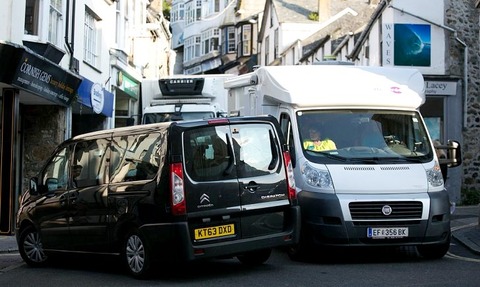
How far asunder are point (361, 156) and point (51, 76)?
825 centimetres

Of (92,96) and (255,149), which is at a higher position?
(92,96)

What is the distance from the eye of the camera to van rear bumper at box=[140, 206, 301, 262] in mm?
8422

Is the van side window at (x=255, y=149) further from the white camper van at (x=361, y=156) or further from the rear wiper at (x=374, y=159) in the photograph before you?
the rear wiper at (x=374, y=159)

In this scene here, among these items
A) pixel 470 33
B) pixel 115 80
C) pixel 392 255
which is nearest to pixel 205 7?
pixel 115 80

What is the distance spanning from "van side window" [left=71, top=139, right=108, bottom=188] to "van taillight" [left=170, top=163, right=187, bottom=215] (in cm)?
158

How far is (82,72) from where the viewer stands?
20047 mm

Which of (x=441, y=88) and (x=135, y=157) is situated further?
(x=441, y=88)

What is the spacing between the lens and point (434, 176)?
1024cm

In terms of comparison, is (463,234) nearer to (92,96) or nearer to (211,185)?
(211,185)

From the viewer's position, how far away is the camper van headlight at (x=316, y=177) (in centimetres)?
990

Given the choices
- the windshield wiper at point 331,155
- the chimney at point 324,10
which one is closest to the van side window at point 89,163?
the windshield wiper at point 331,155

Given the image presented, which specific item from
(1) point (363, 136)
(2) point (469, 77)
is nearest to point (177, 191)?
(1) point (363, 136)

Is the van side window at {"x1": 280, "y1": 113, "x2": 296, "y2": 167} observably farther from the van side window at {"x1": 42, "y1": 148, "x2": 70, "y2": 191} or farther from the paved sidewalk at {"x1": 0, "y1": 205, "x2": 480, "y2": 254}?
the paved sidewalk at {"x1": 0, "y1": 205, "x2": 480, "y2": 254}

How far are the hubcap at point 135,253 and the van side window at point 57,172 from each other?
1.90m
